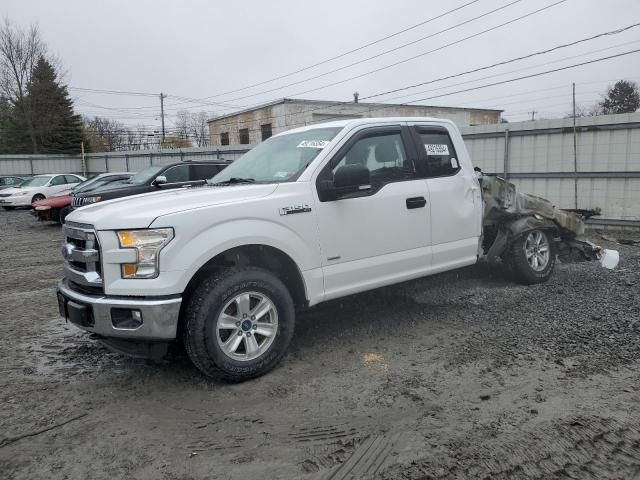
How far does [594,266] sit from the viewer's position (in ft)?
24.1

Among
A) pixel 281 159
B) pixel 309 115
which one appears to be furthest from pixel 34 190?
pixel 281 159

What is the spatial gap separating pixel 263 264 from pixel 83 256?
53.6 inches

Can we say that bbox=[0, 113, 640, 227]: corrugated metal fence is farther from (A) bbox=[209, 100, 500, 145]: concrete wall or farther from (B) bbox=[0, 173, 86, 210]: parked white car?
(A) bbox=[209, 100, 500, 145]: concrete wall

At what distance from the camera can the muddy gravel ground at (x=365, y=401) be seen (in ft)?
9.33

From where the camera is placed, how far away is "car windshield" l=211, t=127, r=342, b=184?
441 cm

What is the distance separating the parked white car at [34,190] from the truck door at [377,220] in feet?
68.2

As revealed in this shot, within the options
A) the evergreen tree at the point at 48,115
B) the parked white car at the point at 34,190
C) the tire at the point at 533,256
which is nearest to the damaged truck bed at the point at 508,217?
the tire at the point at 533,256

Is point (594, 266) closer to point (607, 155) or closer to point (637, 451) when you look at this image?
point (607, 155)

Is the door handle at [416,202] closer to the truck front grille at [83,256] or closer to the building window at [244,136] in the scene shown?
the truck front grille at [83,256]

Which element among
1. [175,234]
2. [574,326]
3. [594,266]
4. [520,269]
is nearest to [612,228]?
[594,266]

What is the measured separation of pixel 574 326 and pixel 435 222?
1634 mm

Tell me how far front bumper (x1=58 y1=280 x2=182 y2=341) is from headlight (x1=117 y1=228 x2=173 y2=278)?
20cm

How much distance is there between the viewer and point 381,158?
476cm

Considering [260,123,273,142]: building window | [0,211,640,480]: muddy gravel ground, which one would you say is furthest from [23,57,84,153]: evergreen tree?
[0,211,640,480]: muddy gravel ground
